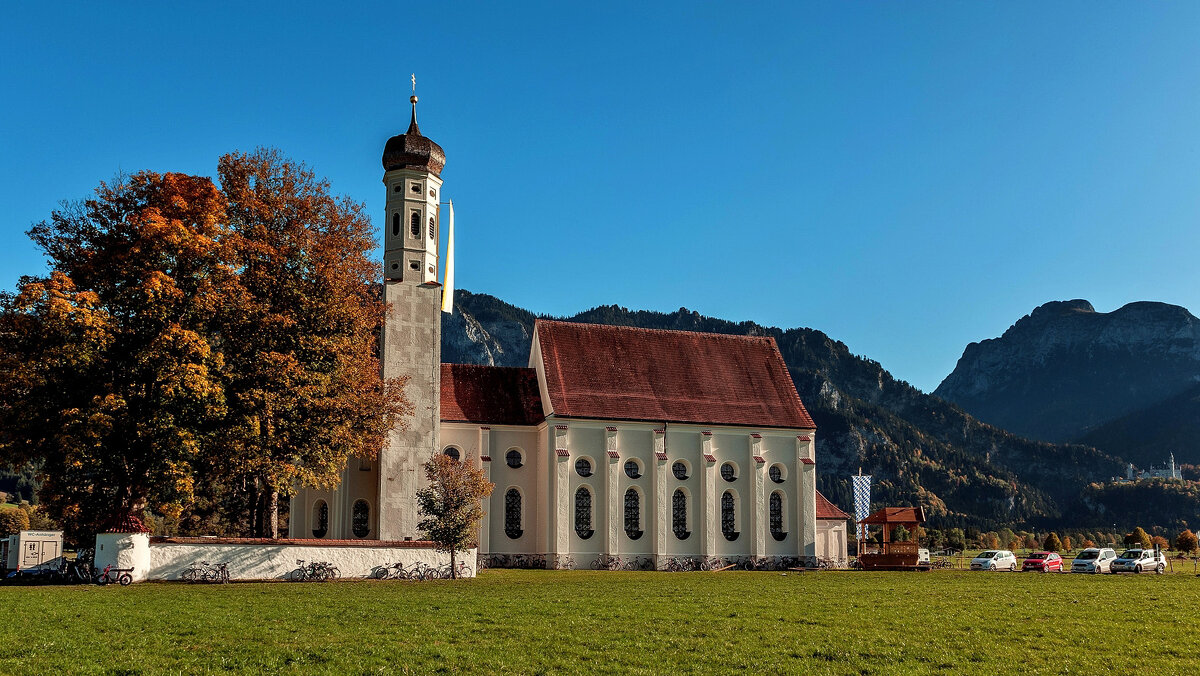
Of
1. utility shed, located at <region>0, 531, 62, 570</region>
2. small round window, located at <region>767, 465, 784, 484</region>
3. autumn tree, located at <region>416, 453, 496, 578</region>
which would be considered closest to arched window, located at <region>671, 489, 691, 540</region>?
small round window, located at <region>767, 465, 784, 484</region>

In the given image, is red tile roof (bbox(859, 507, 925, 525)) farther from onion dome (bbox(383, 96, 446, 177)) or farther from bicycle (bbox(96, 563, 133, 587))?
bicycle (bbox(96, 563, 133, 587))

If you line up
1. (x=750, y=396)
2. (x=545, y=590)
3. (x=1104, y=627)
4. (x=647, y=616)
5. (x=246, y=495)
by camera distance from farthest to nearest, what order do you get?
(x=750, y=396)
(x=246, y=495)
(x=545, y=590)
(x=647, y=616)
(x=1104, y=627)

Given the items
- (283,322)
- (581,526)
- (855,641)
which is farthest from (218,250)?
(855,641)

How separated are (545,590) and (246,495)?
21440 mm

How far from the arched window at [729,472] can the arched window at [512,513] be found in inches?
460

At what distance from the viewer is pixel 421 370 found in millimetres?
47344

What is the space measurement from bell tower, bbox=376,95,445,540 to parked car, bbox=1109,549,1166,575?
33.8 metres

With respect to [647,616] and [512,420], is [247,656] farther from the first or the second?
[512,420]

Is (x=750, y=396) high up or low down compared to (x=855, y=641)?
up

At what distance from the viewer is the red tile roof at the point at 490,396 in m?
52.0

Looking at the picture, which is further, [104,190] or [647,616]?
[104,190]

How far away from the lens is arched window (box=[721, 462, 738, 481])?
181 feet

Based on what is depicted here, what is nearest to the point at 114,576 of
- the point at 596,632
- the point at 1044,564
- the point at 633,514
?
the point at 596,632

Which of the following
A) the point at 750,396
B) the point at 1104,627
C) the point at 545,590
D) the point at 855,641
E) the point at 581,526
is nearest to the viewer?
the point at 855,641
